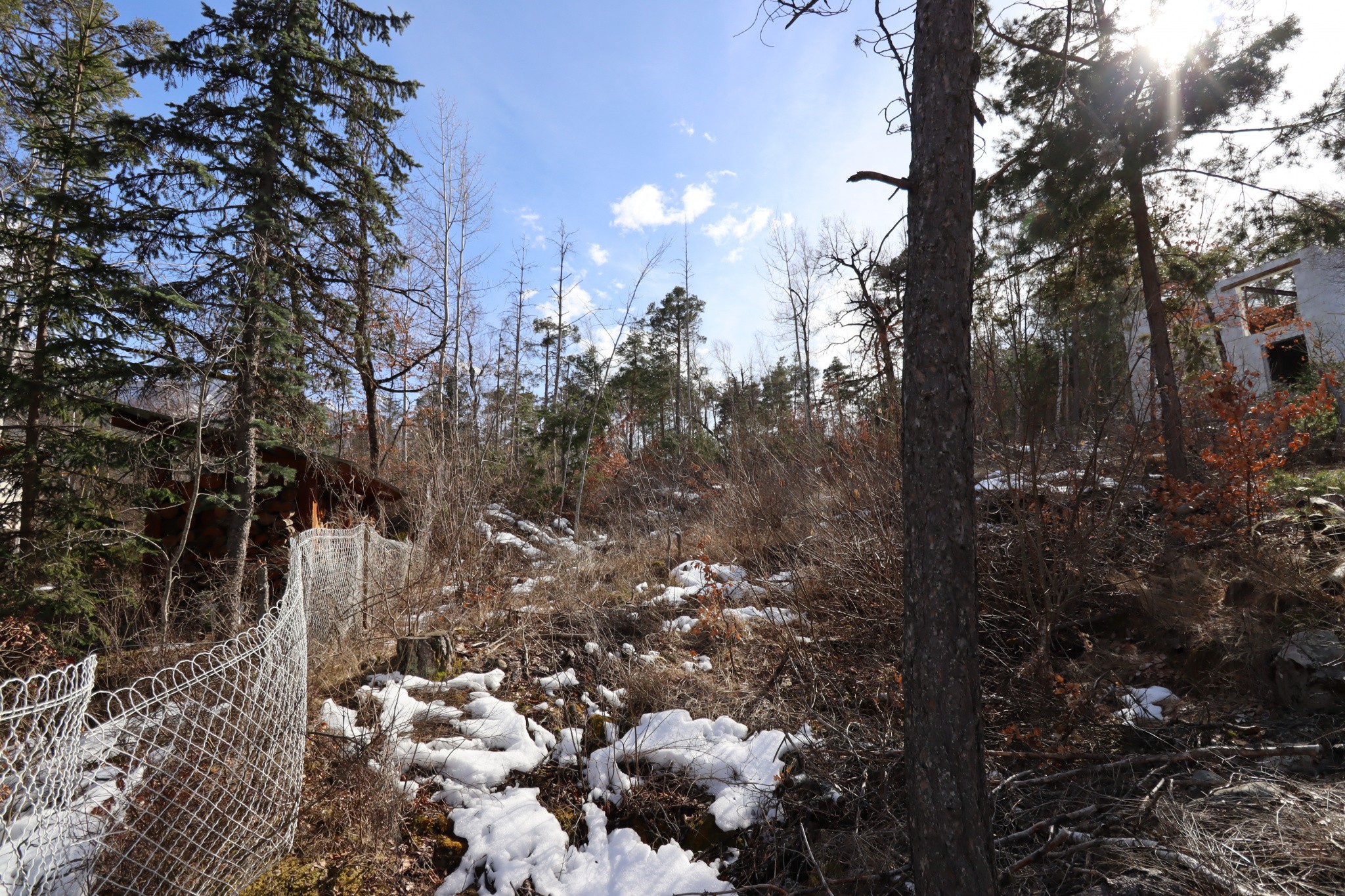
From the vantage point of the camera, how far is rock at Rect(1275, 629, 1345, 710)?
4.00 meters

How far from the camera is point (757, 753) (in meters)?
→ 4.15

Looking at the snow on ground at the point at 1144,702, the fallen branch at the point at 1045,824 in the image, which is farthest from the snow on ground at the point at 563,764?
the snow on ground at the point at 1144,702

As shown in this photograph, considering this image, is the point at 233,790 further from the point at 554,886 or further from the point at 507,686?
the point at 507,686

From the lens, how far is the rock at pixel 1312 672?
4004 mm

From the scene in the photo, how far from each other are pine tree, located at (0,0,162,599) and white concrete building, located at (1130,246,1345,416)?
1738 cm

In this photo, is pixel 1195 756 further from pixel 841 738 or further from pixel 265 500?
pixel 265 500

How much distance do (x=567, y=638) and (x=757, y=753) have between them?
131 inches

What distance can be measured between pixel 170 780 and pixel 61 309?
7.08m

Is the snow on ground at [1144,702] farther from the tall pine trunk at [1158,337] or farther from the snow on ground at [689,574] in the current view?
the snow on ground at [689,574]

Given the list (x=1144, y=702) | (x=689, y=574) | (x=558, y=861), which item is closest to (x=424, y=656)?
(x=558, y=861)

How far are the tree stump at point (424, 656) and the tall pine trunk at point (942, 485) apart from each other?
4641mm

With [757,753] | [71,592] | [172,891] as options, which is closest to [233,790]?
[172,891]

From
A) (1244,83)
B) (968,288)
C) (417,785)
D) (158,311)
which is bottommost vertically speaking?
(417,785)

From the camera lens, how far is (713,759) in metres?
4.14
